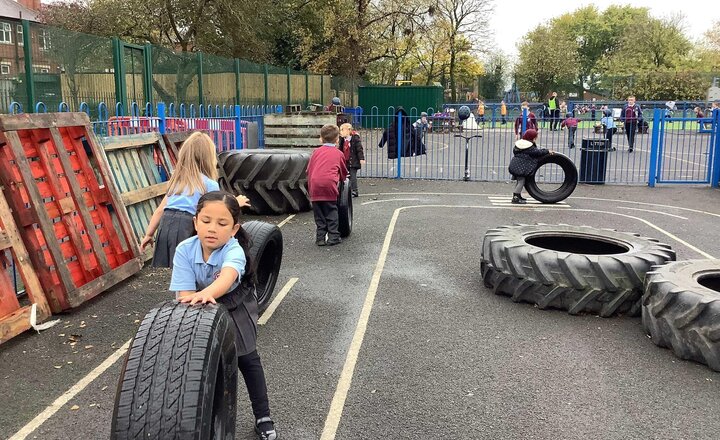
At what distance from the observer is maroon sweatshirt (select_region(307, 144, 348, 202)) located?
26.7 feet

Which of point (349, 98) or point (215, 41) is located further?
point (349, 98)

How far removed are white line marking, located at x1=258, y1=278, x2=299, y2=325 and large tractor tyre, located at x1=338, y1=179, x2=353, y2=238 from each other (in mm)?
2095

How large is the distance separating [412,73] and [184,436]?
65.0 m

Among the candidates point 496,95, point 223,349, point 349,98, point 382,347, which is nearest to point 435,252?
point 382,347

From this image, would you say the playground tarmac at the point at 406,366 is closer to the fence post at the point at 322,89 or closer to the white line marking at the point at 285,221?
the white line marking at the point at 285,221

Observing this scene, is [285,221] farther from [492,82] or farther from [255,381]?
[492,82]

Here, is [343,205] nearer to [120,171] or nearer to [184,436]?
[120,171]

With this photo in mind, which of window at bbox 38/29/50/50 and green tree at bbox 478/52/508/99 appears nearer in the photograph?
window at bbox 38/29/50/50

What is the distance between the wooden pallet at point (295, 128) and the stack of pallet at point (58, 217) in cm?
835

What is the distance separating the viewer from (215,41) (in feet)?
101

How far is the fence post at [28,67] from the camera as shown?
906 centimetres

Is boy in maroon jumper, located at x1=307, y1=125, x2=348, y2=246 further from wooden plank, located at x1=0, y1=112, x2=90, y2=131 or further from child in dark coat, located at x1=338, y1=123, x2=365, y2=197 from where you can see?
wooden plank, located at x1=0, y1=112, x2=90, y2=131

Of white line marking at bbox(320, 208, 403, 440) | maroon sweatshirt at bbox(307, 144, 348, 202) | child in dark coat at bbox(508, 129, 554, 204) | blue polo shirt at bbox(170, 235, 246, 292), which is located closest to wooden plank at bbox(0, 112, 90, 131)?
maroon sweatshirt at bbox(307, 144, 348, 202)

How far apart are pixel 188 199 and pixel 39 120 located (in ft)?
8.28
